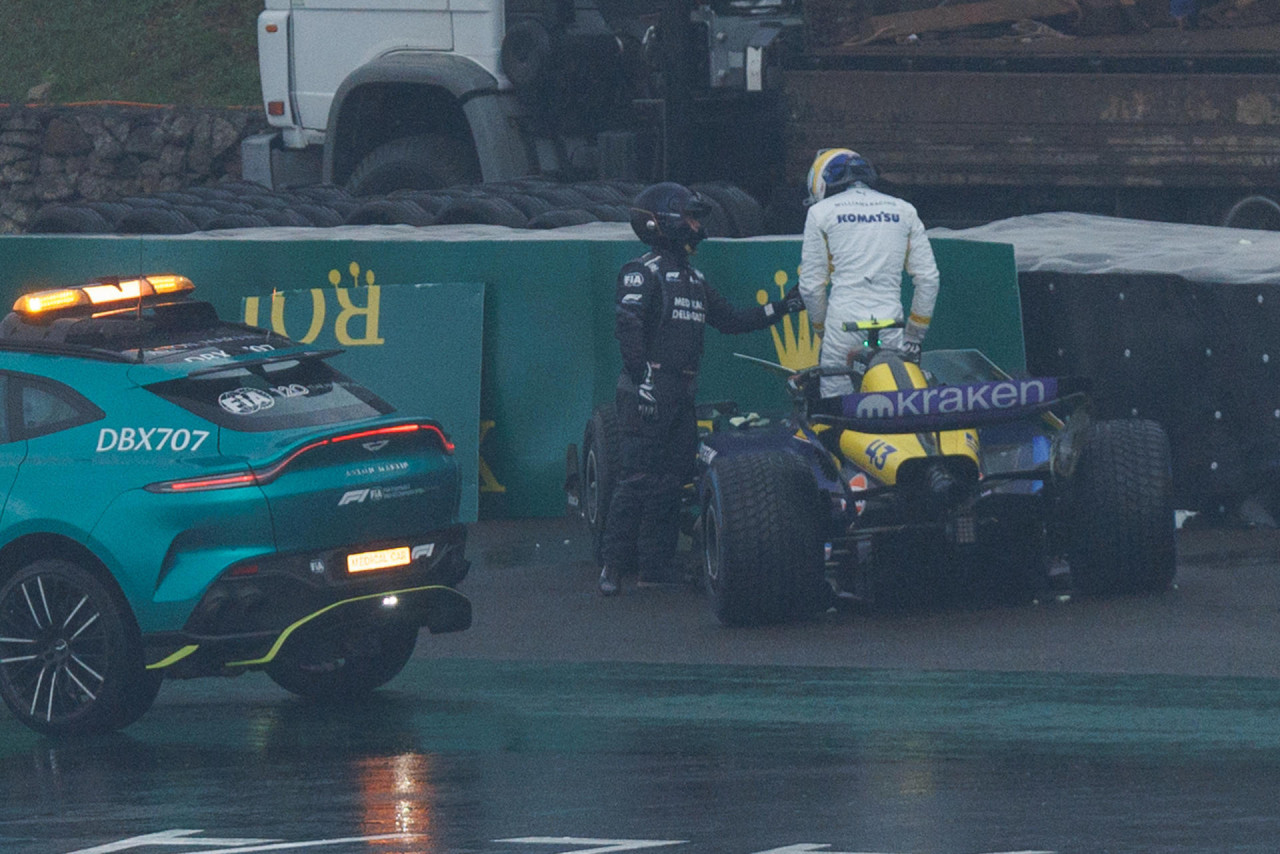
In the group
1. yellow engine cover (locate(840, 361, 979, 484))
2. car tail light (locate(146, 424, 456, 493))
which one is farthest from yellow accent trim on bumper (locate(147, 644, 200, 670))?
yellow engine cover (locate(840, 361, 979, 484))

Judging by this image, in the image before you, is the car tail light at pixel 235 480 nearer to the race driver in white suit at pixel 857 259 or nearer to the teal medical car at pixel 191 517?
the teal medical car at pixel 191 517

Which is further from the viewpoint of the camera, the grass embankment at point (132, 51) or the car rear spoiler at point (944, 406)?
the grass embankment at point (132, 51)

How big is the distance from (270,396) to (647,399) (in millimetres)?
2837

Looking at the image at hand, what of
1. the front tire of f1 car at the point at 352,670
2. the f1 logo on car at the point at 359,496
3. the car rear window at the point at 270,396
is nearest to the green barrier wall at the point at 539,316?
the front tire of f1 car at the point at 352,670

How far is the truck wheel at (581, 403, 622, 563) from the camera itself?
39.5 ft

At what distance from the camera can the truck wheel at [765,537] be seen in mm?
10305

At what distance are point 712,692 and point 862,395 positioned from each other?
1761mm

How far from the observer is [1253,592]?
35.7ft

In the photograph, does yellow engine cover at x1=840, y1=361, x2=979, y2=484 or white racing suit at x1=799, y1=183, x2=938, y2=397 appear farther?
white racing suit at x1=799, y1=183, x2=938, y2=397

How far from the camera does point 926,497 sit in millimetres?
10375

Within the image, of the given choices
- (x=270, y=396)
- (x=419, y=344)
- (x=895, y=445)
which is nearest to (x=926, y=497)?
(x=895, y=445)

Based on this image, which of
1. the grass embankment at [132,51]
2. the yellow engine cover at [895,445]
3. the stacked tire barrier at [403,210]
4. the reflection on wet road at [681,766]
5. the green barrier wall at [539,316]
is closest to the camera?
the reflection on wet road at [681,766]

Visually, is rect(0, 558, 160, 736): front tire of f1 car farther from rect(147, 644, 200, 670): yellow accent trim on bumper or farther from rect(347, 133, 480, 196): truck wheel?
rect(347, 133, 480, 196): truck wheel

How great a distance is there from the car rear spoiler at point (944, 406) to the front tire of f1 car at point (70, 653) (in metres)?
3.31
